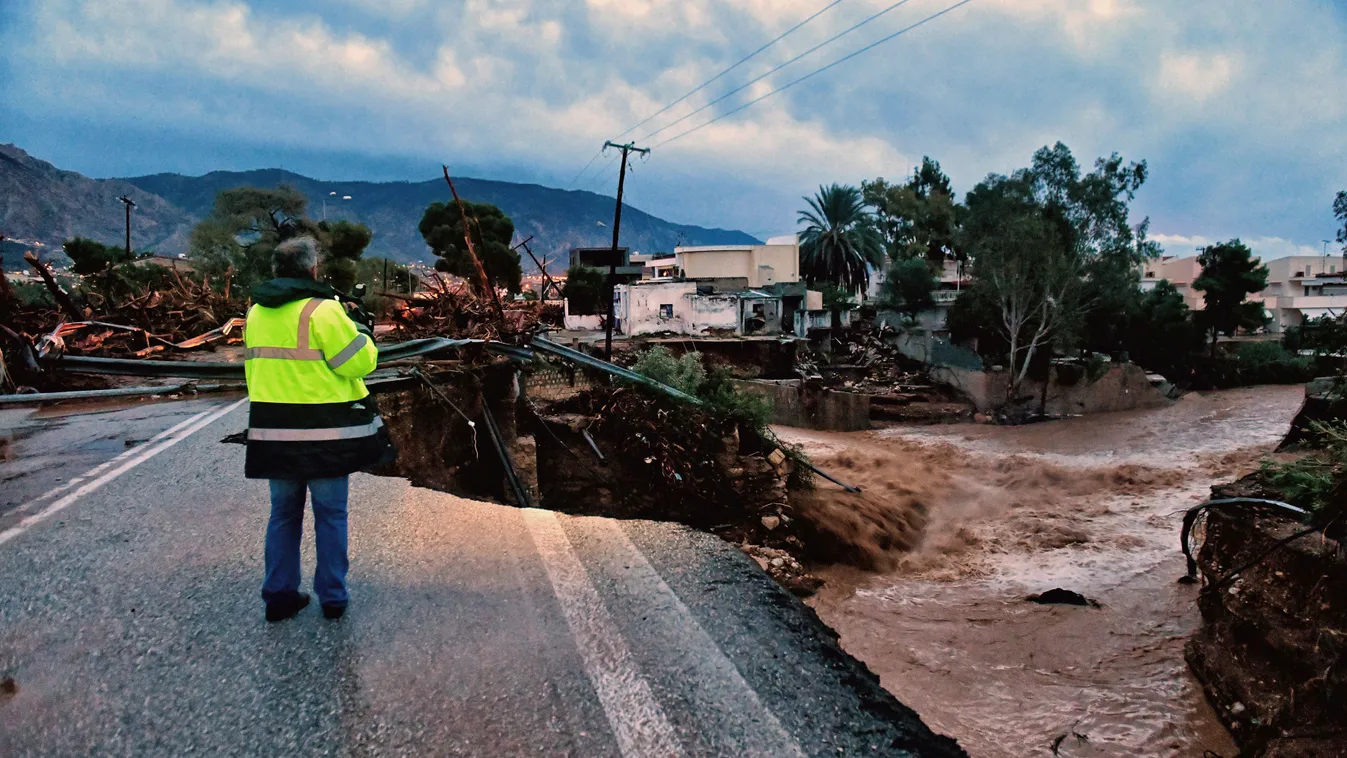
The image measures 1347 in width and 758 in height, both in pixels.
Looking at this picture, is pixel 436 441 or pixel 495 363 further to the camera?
pixel 495 363

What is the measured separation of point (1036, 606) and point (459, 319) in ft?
30.1

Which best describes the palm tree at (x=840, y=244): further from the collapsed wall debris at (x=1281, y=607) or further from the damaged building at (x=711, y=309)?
the collapsed wall debris at (x=1281, y=607)

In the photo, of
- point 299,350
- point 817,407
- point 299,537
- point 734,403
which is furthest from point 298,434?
point 817,407

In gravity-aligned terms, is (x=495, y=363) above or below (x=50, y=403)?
above

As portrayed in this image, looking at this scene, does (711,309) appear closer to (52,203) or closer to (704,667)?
(704,667)

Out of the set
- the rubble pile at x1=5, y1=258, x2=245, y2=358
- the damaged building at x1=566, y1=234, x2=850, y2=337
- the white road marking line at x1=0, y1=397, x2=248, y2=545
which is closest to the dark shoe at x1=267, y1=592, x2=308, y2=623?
the white road marking line at x1=0, y1=397, x2=248, y2=545

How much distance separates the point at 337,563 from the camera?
131 inches

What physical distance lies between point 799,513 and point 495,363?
5.24 meters

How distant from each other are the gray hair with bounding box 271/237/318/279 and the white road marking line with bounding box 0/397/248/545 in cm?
285

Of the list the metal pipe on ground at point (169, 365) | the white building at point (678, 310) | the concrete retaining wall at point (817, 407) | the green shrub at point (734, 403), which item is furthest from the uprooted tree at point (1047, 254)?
the metal pipe on ground at point (169, 365)

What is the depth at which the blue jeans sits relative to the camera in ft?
10.6

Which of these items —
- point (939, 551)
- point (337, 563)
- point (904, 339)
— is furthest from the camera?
point (904, 339)

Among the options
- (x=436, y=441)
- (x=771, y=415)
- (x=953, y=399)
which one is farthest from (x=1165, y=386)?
(x=436, y=441)

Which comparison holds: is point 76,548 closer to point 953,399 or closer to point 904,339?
point 953,399
